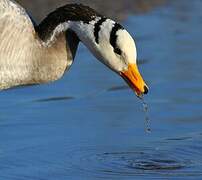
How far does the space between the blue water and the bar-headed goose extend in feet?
3.12

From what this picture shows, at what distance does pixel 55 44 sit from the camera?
38.0ft

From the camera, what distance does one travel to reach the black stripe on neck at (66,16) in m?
11.4

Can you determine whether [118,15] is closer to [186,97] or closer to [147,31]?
[147,31]

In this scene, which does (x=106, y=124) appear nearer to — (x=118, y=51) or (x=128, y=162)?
(x=128, y=162)

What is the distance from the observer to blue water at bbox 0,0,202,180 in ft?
39.9

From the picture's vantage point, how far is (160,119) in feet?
44.1

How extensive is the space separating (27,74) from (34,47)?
0.80 feet

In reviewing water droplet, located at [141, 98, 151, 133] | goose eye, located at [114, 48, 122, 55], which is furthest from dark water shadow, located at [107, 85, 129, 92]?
goose eye, located at [114, 48, 122, 55]

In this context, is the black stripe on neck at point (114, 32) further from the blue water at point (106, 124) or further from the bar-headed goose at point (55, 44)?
the blue water at point (106, 124)

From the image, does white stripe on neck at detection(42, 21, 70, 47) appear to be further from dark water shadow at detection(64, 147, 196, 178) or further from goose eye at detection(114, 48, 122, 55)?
dark water shadow at detection(64, 147, 196, 178)

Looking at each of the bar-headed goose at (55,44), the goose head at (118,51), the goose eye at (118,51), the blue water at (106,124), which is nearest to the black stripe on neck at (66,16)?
the bar-headed goose at (55,44)

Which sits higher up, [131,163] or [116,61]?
[116,61]

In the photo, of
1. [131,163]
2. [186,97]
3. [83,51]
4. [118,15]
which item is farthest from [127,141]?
[118,15]

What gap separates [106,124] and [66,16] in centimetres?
208
